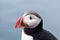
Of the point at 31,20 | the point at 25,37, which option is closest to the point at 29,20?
the point at 31,20

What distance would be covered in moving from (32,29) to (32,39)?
0.19 m

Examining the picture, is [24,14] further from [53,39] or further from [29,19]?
[53,39]

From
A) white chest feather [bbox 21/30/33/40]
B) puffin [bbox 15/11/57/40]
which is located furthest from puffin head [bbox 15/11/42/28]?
white chest feather [bbox 21/30/33/40]

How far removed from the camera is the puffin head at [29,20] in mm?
8969

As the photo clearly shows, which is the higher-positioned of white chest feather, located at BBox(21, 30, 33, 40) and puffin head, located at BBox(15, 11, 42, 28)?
puffin head, located at BBox(15, 11, 42, 28)

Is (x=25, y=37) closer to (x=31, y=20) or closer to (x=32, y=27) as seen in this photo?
(x=32, y=27)

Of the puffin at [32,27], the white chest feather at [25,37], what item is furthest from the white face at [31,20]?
the white chest feather at [25,37]

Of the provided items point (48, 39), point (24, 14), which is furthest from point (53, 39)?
point (24, 14)

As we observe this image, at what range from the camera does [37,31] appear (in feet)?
29.8

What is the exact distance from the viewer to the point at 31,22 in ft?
29.7

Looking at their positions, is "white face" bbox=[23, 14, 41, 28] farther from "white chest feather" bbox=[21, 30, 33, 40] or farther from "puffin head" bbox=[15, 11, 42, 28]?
"white chest feather" bbox=[21, 30, 33, 40]

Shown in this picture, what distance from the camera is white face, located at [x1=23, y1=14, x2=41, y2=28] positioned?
29.5 ft

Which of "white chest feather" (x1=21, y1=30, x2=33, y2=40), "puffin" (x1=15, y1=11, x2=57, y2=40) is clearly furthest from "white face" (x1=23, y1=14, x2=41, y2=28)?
"white chest feather" (x1=21, y1=30, x2=33, y2=40)

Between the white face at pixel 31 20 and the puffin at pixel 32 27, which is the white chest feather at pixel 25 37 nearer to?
the puffin at pixel 32 27
